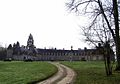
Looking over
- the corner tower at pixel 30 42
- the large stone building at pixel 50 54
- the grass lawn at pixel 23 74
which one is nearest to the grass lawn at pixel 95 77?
the grass lawn at pixel 23 74

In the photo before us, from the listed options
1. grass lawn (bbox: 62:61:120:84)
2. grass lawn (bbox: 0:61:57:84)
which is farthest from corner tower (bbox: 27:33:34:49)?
grass lawn (bbox: 62:61:120:84)

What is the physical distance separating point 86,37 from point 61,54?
131 m

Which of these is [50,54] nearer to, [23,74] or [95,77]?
[23,74]

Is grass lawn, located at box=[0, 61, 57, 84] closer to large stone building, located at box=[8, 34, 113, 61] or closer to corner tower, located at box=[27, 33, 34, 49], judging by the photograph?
large stone building, located at box=[8, 34, 113, 61]

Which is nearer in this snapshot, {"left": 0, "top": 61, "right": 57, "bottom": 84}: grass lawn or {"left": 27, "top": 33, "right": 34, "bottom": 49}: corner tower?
{"left": 0, "top": 61, "right": 57, "bottom": 84}: grass lawn

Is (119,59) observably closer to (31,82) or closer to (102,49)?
(102,49)

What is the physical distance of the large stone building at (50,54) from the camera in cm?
15288

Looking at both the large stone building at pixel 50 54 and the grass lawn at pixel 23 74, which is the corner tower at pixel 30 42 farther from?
the grass lawn at pixel 23 74

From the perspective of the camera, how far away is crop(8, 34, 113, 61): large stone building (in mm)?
152875

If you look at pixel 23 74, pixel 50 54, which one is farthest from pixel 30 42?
pixel 23 74

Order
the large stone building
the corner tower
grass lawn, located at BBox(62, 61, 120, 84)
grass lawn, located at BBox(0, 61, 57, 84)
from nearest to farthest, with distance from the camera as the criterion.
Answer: grass lawn, located at BBox(62, 61, 120, 84)
grass lawn, located at BBox(0, 61, 57, 84)
the large stone building
the corner tower

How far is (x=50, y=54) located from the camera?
164 meters

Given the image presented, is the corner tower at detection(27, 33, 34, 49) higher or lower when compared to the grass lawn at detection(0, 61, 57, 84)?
higher

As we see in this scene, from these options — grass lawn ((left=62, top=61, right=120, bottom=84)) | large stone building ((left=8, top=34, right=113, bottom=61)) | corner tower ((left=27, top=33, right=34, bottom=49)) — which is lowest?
grass lawn ((left=62, top=61, right=120, bottom=84))
